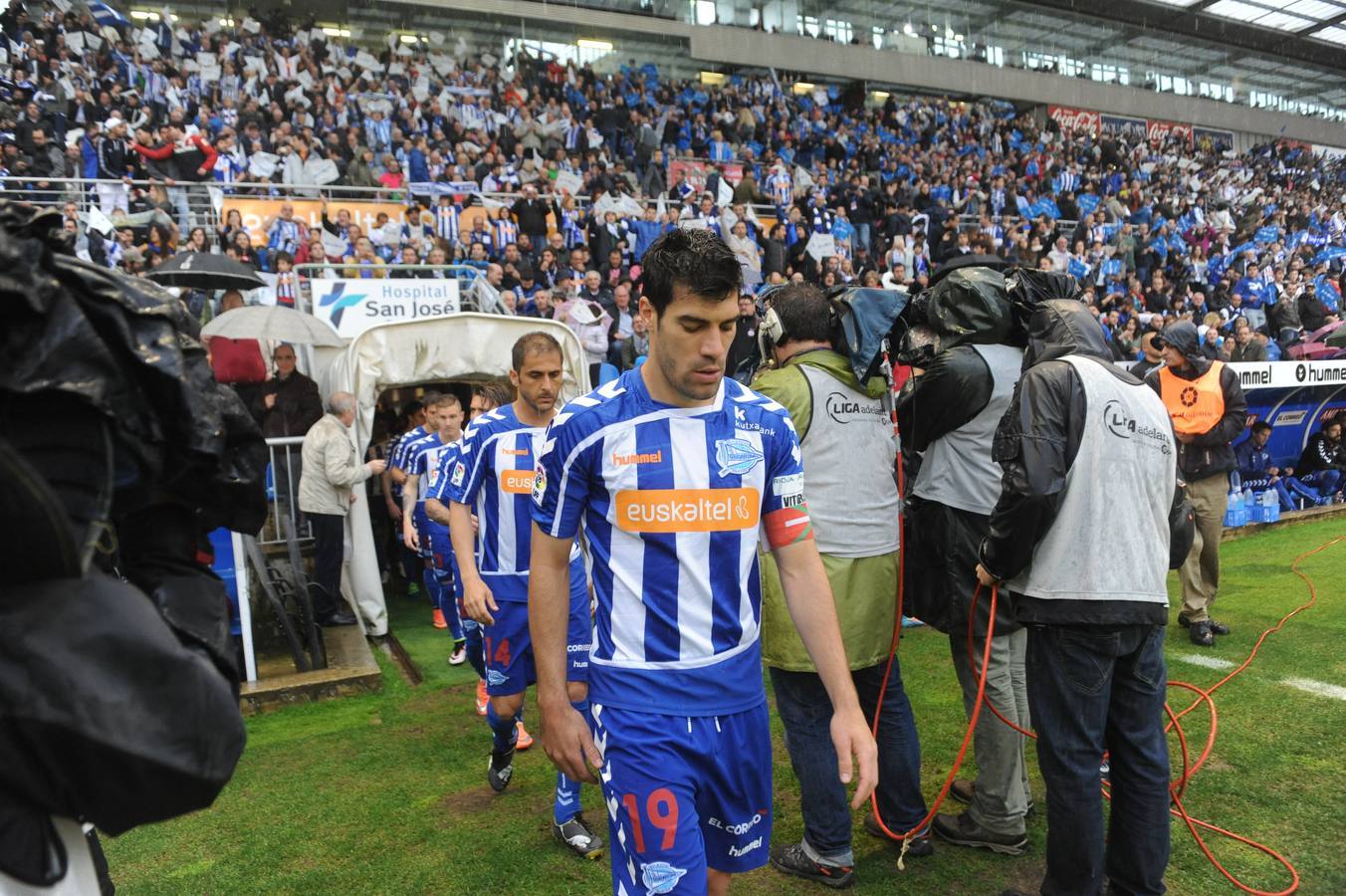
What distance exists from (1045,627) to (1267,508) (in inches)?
368

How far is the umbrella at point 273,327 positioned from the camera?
29.4 feet

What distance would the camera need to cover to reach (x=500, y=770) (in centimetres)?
472

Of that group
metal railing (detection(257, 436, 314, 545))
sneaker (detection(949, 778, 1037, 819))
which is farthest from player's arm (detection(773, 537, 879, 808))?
A: metal railing (detection(257, 436, 314, 545))

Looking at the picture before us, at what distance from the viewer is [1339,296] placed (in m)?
23.6

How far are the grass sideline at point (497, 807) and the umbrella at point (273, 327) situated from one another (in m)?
4.22

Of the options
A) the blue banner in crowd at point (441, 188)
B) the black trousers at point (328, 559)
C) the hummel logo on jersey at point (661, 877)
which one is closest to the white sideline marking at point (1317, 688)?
the hummel logo on jersey at point (661, 877)

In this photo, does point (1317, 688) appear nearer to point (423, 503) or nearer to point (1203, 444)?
point (1203, 444)

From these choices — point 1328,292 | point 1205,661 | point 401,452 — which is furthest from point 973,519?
point 1328,292

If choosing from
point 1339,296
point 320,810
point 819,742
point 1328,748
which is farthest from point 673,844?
point 1339,296

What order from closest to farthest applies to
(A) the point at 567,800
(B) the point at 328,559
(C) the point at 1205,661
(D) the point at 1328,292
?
1. (A) the point at 567,800
2. (C) the point at 1205,661
3. (B) the point at 328,559
4. (D) the point at 1328,292

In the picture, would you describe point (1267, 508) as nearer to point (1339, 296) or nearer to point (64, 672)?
point (64, 672)

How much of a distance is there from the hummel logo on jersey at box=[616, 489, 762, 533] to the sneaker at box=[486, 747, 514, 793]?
269 cm

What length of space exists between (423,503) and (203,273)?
372 cm

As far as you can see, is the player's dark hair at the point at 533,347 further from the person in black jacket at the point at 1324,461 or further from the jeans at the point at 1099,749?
the person in black jacket at the point at 1324,461
